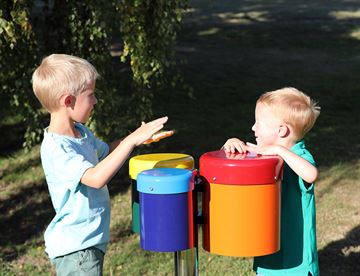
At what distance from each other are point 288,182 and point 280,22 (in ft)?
62.3

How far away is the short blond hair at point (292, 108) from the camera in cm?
290

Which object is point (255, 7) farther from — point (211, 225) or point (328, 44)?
point (211, 225)

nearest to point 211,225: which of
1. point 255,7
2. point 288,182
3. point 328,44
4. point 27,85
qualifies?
point 288,182

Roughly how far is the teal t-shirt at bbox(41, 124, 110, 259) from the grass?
70.9 inches

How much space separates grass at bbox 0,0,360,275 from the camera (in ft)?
16.1

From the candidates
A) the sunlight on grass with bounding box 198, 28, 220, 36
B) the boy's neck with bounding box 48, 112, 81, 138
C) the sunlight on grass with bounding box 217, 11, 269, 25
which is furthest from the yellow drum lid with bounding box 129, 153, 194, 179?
the sunlight on grass with bounding box 217, 11, 269, 25

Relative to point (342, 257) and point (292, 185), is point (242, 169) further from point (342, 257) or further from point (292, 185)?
point (342, 257)

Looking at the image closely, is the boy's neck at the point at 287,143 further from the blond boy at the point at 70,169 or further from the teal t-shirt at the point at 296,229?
the blond boy at the point at 70,169

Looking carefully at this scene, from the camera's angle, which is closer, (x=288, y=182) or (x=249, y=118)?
(x=288, y=182)

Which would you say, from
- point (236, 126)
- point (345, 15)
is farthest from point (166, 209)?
point (345, 15)

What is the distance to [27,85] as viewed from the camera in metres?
6.11

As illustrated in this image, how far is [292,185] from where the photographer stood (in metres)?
2.95

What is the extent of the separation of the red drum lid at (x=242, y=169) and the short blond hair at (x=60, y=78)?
0.58 m

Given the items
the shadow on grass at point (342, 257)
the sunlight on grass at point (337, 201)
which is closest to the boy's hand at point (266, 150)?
the shadow on grass at point (342, 257)
